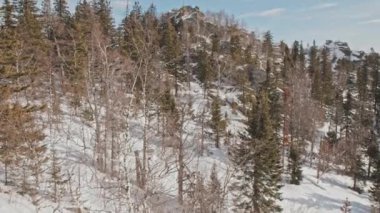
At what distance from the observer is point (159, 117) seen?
49625 mm

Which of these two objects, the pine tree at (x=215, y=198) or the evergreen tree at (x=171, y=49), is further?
the evergreen tree at (x=171, y=49)

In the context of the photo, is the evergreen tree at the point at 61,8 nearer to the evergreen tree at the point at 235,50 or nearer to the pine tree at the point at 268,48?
the evergreen tree at the point at 235,50

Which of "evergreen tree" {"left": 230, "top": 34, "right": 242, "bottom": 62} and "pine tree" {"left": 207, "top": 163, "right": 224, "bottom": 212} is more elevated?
"evergreen tree" {"left": 230, "top": 34, "right": 242, "bottom": 62}

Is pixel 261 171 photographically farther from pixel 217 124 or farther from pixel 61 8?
pixel 61 8

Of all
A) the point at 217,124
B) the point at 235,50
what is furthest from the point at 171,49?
the point at 235,50

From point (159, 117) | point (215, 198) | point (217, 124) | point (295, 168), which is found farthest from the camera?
point (217, 124)

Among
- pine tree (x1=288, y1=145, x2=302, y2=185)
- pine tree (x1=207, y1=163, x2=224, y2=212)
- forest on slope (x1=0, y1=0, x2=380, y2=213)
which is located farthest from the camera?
pine tree (x1=288, y1=145, x2=302, y2=185)

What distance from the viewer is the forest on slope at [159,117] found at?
10.6 metres

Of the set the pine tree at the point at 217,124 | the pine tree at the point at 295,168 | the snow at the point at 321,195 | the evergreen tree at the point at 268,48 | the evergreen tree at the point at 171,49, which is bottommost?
the snow at the point at 321,195

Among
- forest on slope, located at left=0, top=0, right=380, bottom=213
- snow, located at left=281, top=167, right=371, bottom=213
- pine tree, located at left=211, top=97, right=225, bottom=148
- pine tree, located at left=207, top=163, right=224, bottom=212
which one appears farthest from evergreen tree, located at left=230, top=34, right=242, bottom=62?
pine tree, located at left=207, top=163, right=224, bottom=212

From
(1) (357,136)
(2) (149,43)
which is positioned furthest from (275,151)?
(1) (357,136)

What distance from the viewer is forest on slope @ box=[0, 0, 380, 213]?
34.8ft

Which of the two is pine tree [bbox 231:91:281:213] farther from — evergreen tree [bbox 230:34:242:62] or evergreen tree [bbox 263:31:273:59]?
evergreen tree [bbox 263:31:273:59]

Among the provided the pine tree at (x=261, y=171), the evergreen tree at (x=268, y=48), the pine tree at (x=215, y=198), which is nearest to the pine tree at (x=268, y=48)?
the evergreen tree at (x=268, y=48)
